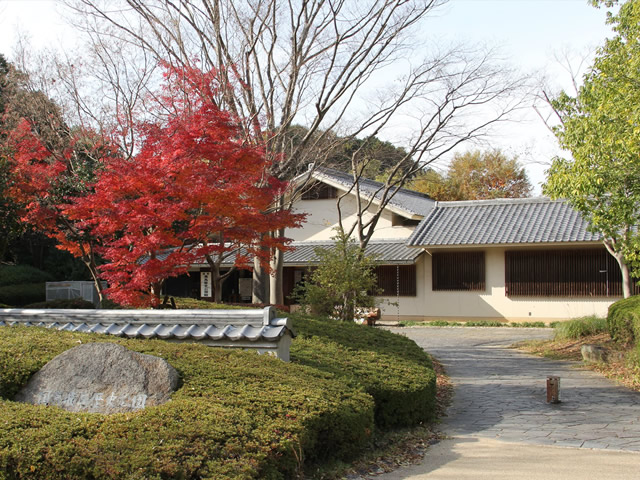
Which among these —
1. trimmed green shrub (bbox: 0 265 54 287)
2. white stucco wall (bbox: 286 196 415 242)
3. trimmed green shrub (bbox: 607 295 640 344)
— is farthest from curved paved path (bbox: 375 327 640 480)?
trimmed green shrub (bbox: 0 265 54 287)

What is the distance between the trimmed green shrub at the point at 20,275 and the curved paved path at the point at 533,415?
60.2ft

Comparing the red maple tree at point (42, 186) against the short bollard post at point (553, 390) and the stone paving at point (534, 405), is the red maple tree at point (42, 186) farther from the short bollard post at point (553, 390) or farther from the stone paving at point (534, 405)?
the short bollard post at point (553, 390)

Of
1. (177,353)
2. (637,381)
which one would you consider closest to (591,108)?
(637,381)

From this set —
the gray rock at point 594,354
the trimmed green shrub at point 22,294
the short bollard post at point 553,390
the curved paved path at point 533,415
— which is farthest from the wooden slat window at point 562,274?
the trimmed green shrub at point 22,294

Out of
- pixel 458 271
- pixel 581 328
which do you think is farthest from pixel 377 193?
pixel 581 328

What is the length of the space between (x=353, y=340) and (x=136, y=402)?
4.90 m

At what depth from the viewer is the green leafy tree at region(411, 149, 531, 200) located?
4044 centimetres

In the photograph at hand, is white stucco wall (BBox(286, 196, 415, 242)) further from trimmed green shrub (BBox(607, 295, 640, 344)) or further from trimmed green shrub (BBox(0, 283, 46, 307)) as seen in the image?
trimmed green shrub (BBox(607, 295, 640, 344))

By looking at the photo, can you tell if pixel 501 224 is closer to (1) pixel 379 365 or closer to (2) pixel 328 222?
(2) pixel 328 222

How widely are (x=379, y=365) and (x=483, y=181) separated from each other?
3441cm

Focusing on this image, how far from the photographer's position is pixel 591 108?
12320mm

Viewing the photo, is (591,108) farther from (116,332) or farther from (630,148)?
(116,332)

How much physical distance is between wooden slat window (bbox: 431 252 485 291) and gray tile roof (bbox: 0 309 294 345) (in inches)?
730

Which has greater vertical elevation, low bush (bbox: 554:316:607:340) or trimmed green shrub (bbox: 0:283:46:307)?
trimmed green shrub (bbox: 0:283:46:307)
